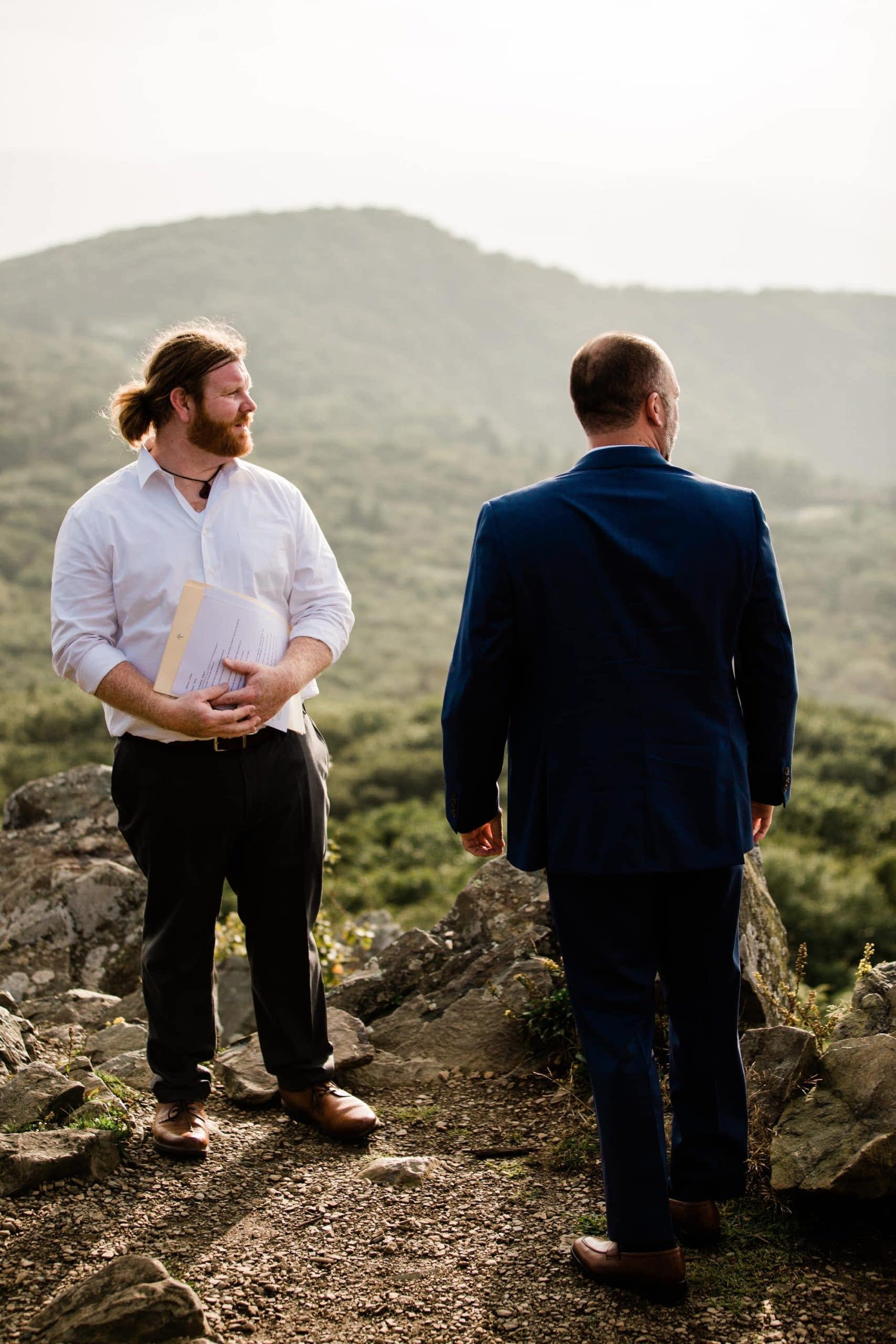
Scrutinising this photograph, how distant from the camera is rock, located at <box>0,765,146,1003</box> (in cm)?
507

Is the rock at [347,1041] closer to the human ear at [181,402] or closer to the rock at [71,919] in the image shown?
the rock at [71,919]

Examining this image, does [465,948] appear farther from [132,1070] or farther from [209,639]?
[209,639]

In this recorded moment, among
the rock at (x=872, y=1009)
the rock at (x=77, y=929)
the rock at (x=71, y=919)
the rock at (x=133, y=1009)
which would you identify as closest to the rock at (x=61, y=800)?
the rock at (x=71, y=919)

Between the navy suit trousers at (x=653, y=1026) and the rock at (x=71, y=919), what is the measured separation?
10.7 ft

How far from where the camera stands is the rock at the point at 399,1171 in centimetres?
295

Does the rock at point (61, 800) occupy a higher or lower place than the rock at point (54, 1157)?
higher

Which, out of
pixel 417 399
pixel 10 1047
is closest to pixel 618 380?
pixel 10 1047

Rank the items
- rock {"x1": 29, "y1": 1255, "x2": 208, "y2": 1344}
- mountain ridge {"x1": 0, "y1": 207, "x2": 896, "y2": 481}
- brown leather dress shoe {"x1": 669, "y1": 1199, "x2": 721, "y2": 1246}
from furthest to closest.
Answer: mountain ridge {"x1": 0, "y1": 207, "x2": 896, "y2": 481} < brown leather dress shoe {"x1": 669, "y1": 1199, "x2": 721, "y2": 1246} < rock {"x1": 29, "y1": 1255, "x2": 208, "y2": 1344}

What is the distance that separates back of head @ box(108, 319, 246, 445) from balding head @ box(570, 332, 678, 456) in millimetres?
1079

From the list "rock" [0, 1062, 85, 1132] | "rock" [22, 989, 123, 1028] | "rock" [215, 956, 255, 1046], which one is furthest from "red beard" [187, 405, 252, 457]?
"rock" [215, 956, 255, 1046]

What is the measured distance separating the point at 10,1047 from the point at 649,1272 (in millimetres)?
2178

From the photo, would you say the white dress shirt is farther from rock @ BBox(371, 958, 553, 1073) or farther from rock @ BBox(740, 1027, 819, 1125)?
rock @ BBox(740, 1027, 819, 1125)

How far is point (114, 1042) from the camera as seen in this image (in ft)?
13.1

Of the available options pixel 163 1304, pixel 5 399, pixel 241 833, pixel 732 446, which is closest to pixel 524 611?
pixel 241 833
